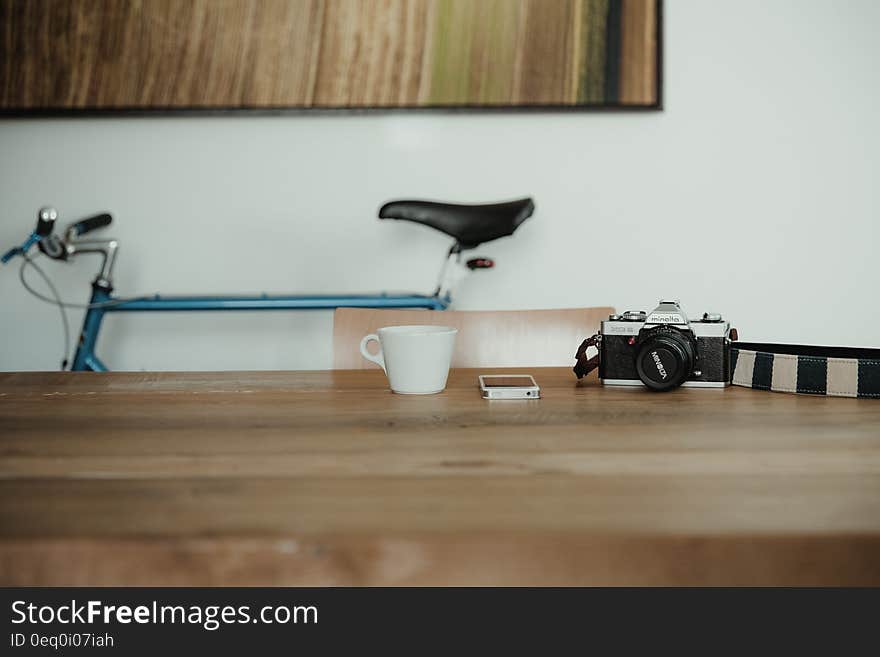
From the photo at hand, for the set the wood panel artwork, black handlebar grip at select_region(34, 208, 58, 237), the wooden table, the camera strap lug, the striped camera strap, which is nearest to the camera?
the wooden table

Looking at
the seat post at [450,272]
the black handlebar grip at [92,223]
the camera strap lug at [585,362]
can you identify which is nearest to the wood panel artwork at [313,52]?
the black handlebar grip at [92,223]

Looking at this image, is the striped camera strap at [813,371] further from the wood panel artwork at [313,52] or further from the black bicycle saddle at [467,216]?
the wood panel artwork at [313,52]

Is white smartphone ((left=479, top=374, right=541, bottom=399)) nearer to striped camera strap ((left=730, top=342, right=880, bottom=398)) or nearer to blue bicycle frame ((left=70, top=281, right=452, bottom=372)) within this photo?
striped camera strap ((left=730, top=342, right=880, bottom=398))

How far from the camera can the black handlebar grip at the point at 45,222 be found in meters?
1.63

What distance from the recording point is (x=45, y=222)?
1.63 m

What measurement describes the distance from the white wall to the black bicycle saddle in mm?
252

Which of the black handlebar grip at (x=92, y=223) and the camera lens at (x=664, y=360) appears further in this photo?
the black handlebar grip at (x=92, y=223)

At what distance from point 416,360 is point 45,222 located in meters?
1.30

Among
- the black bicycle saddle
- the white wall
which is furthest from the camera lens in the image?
the white wall

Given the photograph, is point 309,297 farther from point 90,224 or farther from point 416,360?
point 416,360

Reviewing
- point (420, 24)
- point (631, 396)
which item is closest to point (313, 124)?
point (420, 24)

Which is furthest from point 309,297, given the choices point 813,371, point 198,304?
point 813,371

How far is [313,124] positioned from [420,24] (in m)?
0.38

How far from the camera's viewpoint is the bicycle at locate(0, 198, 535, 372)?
1.64 metres
